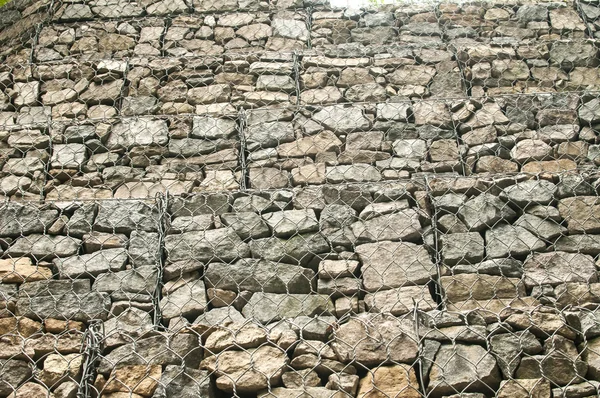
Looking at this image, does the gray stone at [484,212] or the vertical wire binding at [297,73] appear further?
the vertical wire binding at [297,73]

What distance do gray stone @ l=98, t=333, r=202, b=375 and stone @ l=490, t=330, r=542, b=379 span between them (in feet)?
4.31

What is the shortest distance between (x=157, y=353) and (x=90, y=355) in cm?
30

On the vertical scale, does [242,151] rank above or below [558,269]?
below

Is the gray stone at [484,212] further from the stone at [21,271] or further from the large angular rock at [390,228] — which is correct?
the stone at [21,271]

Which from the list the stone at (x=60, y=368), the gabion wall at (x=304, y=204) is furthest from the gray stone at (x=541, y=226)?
the stone at (x=60, y=368)

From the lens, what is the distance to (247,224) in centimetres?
396

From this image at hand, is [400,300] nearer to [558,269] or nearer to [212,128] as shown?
[558,269]

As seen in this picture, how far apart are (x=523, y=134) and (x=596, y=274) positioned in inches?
50.7

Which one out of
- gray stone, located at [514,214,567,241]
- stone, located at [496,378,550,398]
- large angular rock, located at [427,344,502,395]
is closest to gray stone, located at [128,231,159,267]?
large angular rock, located at [427,344,502,395]

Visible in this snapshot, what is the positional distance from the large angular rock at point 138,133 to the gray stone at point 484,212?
200 centimetres

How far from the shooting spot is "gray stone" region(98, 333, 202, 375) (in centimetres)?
320

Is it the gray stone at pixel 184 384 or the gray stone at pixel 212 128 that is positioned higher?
the gray stone at pixel 184 384

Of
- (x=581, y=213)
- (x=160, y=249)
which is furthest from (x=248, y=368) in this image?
(x=581, y=213)

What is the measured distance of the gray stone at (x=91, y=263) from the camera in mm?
3760
